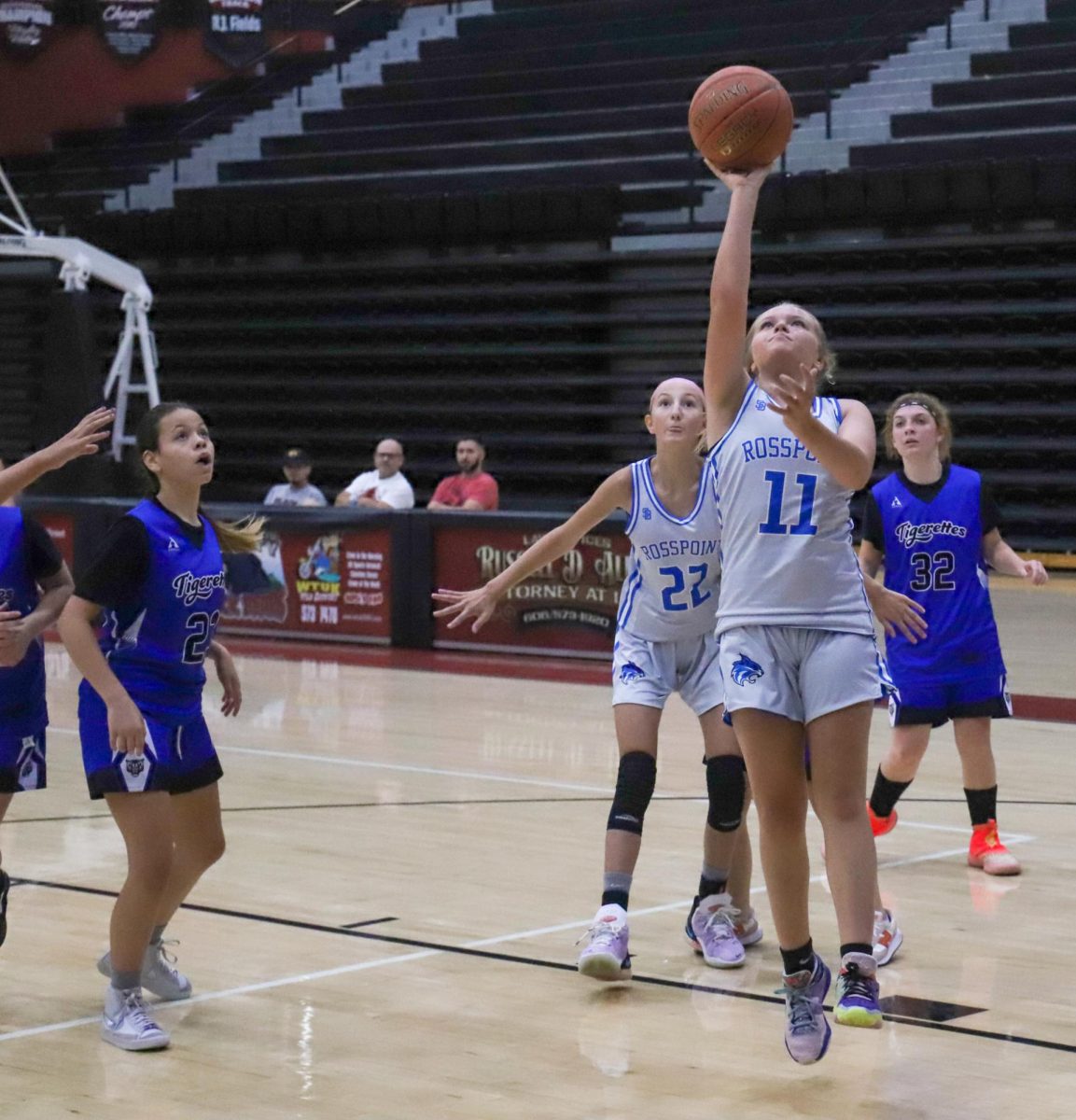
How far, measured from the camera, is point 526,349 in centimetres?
1645

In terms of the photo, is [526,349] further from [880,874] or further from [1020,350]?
[880,874]

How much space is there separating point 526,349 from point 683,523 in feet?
38.6

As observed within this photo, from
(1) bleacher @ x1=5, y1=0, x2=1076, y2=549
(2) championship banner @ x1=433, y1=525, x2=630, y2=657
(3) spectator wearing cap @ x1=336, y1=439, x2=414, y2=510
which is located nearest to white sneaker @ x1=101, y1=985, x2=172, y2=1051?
(2) championship banner @ x1=433, y1=525, x2=630, y2=657

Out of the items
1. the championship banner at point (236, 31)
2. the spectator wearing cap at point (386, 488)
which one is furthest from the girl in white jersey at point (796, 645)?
the championship banner at point (236, 31)

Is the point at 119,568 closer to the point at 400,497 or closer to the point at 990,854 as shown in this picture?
the point at 990,854

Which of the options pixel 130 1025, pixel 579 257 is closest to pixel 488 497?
pixel 579 257

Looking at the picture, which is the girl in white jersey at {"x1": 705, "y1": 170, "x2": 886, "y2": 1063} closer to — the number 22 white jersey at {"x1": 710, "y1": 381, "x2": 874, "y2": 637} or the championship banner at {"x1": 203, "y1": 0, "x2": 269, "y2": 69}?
the number 22 white jersey at {"x1": 710, "y1": 381, "x2": 874, "y2": 637}

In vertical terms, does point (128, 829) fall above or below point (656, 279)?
below

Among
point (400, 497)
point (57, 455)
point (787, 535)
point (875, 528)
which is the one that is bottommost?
point (400, 497)

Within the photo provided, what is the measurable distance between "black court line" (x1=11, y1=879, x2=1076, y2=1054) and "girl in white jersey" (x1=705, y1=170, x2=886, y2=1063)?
666 millimetres

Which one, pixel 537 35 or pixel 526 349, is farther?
pixel 537 35

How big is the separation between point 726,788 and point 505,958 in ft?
2.42

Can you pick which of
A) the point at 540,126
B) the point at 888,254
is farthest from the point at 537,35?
the point at 888,254

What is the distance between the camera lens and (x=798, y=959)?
143 inches
